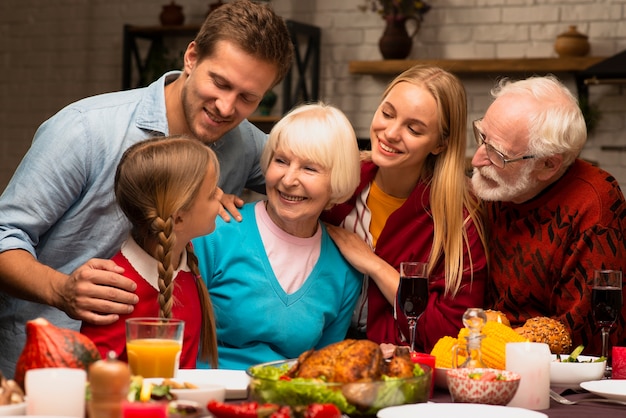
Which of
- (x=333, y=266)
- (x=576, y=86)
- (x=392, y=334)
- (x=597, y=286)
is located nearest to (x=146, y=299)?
(x=333, y=266)

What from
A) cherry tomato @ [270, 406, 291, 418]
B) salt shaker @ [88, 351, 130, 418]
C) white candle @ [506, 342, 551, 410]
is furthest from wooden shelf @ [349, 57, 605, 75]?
salt shaker @ [88, 351, 130, 418]

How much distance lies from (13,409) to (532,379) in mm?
989

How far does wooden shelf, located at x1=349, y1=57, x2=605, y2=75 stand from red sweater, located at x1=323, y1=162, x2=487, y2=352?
2.93 metres

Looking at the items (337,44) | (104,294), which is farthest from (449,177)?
(337,44)

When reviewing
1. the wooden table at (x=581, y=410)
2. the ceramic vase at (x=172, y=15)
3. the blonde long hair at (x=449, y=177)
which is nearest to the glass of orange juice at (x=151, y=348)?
the wooden table at (x=581, y=410)

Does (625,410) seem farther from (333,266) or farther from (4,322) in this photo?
(4,322)

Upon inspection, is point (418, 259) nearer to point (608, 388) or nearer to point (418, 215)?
point (418, 215)

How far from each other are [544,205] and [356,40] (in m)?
3.95

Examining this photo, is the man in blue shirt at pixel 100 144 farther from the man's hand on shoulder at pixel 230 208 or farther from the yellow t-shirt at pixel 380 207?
the yellow t-shirt at pixel 380 207

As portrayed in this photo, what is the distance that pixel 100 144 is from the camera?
8.57 ft

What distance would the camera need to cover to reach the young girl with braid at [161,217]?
2.09 metres

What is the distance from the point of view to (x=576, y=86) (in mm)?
6074

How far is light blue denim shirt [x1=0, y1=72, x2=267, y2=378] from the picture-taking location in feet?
8.29

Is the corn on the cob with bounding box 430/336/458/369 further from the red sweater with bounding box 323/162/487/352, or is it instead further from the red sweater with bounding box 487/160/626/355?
the red sweater with bounding box 487/160/626/355
